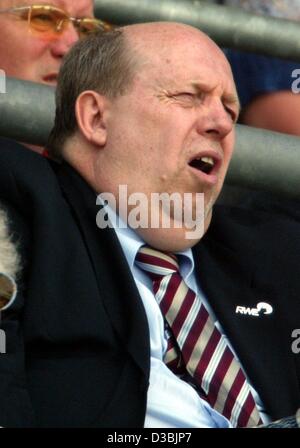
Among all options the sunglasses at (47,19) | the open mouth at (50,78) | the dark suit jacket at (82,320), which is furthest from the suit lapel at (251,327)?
the sunglasses at (47,19)

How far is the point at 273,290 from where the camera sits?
2.88 metres

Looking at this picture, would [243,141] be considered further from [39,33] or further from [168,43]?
[39,33]

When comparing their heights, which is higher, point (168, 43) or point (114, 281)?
point (168, 43)

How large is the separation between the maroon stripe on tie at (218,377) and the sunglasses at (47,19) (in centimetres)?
122

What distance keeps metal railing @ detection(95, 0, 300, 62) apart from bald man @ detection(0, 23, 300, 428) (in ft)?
3.20

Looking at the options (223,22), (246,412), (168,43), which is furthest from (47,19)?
(246,412)

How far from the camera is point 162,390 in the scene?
101 inches

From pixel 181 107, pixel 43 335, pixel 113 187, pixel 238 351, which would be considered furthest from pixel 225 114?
pixel 43 335

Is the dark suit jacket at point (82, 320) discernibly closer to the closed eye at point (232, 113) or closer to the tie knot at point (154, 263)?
the tie knot at point (154, 263)

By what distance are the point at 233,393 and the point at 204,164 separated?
501mm

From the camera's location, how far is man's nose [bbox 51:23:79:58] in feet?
11.8

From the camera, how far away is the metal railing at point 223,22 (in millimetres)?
3922

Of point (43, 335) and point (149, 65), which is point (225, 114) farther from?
point (43, 335)

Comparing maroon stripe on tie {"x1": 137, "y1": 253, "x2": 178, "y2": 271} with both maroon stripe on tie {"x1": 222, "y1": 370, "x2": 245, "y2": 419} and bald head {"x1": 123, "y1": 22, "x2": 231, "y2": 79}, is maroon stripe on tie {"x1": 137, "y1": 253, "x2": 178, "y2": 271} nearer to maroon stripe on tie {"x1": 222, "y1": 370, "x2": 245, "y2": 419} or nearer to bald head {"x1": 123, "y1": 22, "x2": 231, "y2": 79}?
maroon stripe on tie {"x1": 222, "y1": 370, "x2": 245, "y2": 419}
